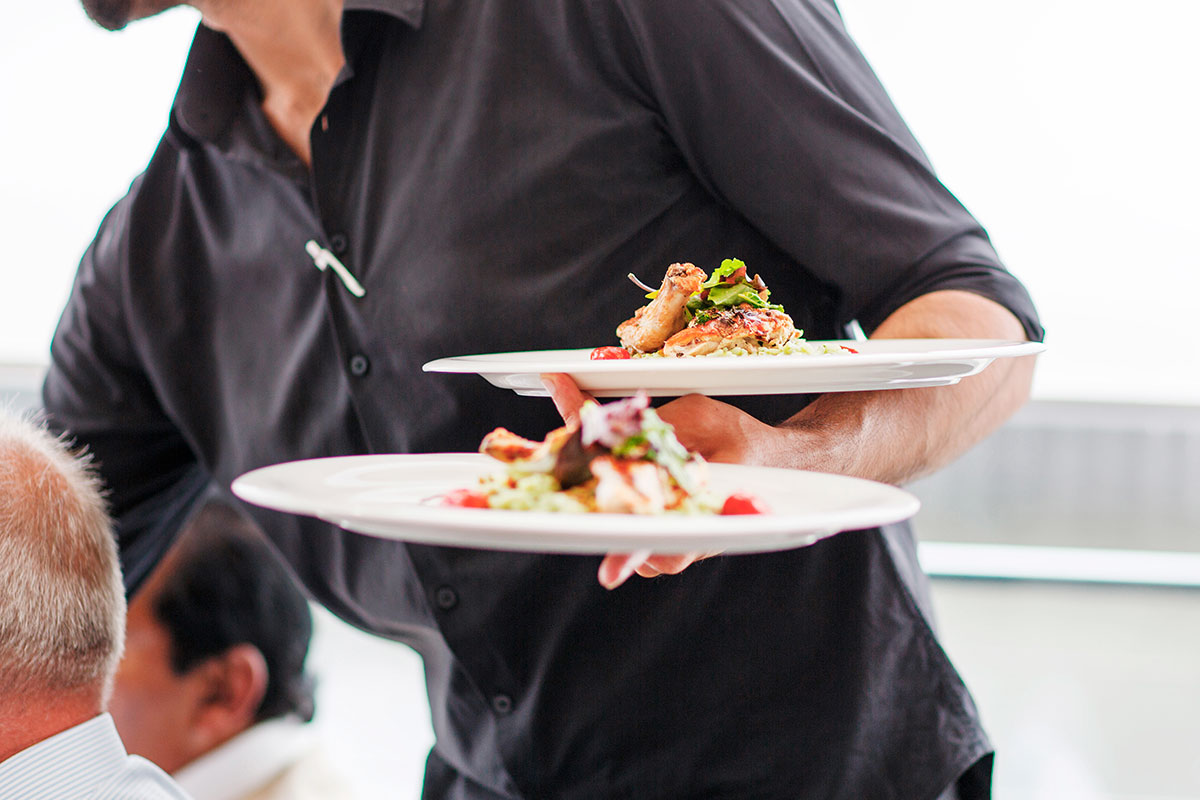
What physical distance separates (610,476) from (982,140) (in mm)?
4046

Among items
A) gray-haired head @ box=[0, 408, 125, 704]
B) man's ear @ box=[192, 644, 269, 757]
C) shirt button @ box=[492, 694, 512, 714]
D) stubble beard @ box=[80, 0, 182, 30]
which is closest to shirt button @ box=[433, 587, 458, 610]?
shirt button @ box=[492, 694, 512, 714]

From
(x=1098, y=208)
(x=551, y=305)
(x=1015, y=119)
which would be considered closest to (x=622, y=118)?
(x=551, y=305)

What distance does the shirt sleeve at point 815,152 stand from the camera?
105 centimetres

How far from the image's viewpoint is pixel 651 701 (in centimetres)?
125

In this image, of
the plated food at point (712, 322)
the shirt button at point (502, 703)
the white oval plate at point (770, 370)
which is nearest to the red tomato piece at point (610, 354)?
the plated food at point (712, 322)

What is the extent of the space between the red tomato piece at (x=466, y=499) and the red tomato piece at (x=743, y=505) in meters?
0.15

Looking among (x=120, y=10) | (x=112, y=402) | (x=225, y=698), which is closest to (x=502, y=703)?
(x=112, y=402)

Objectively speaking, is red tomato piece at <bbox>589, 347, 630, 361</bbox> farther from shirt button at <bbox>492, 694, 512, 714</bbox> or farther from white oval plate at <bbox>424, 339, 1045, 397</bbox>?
shirt button at <bbox>492, 694, 512, 714</bbox>

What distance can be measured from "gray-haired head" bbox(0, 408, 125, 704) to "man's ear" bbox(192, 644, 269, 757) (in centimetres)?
114

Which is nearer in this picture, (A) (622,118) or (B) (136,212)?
(A) (622,118)

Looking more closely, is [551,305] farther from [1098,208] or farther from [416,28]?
[1098,208]

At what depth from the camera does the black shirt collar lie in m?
1.37

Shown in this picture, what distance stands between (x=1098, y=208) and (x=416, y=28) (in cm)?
395

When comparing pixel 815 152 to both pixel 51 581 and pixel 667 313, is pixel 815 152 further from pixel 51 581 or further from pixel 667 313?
pixel 51 581
